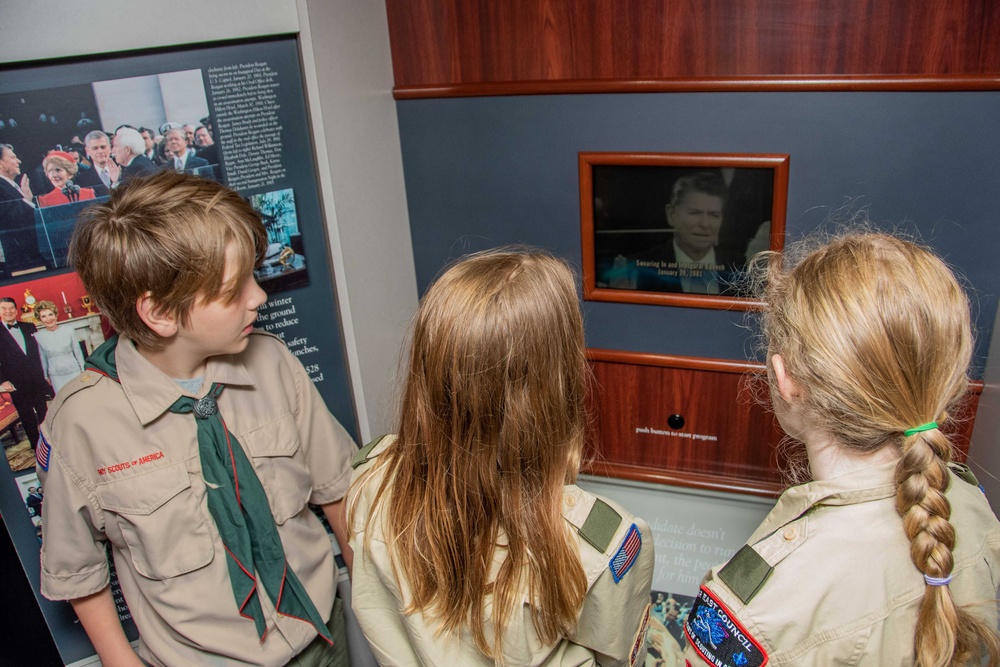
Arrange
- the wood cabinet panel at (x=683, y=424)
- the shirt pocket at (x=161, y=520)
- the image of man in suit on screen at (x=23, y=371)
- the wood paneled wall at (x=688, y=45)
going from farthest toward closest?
1. the wood cabinet panel at (x=683, y=424)
2. the wood paneled wall at (x=688, y=45)
3. the image of man in suit on screen at (x=23, y=371)
4. the shirt pocket at (x=161, y=520)

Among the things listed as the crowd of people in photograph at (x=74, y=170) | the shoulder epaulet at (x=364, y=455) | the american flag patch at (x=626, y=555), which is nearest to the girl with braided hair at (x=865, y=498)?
the american flag patch at (x=626, y=555)

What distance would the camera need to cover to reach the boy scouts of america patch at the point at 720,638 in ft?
3.55

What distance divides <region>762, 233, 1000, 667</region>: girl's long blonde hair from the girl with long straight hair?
341 mm

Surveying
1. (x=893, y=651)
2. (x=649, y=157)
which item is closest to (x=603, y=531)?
(x=893, y=651)

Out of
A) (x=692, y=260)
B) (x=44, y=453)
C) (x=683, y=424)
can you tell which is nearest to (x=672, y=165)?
(x=692, y=260)

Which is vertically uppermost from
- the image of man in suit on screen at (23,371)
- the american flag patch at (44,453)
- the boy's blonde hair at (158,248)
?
the boy's blonde hair at (158,248)

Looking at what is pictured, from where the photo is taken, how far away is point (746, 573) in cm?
110

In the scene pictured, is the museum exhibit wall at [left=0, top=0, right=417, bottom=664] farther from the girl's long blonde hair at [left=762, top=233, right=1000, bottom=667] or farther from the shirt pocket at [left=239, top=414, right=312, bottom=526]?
the girl's long blonde hair at [left=762, top=233, right=1000, bottom=667]

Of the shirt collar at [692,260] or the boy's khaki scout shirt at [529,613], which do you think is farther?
the shirt collar at [692,260]

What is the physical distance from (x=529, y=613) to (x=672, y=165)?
1.19 metres

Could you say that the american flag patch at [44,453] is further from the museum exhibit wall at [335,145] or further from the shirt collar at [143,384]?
the museum exhibit wall at [335,145]

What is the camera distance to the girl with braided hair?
1.02 metres

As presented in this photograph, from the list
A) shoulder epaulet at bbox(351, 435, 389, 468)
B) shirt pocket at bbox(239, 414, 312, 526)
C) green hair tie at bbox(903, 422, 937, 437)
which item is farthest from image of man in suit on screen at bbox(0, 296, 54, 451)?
green hair tie at bbox(903, 422, 937, 437)

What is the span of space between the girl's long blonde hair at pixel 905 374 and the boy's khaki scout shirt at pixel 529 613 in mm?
373
